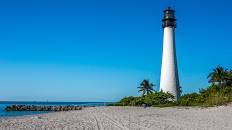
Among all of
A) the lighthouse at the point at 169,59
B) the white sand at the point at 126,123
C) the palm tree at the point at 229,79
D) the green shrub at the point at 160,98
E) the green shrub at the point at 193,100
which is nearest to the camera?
the white sand at the point at 126,123

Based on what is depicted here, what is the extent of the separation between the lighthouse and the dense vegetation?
125 cm

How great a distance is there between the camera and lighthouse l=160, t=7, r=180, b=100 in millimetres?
42719

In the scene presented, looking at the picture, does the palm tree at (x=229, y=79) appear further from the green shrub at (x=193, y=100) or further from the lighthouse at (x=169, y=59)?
the lighthouse at (x=169, y=59)

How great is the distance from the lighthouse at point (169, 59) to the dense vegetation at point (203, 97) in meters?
1.25

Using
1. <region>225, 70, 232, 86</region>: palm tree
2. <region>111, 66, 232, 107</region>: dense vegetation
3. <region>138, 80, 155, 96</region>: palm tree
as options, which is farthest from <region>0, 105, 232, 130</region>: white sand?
<region>138, 80, 155, 96</region>: palm tree

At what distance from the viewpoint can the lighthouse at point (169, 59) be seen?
42719 mm

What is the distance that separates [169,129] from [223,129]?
201cm

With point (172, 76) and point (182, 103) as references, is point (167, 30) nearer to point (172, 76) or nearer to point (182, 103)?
point (172, 76)

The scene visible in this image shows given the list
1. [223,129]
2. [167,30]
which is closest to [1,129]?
[223,129]

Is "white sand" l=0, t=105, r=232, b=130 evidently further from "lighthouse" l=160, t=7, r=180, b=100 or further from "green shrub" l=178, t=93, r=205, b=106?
"lighthouse" l=160, t=7, r=180, b=100

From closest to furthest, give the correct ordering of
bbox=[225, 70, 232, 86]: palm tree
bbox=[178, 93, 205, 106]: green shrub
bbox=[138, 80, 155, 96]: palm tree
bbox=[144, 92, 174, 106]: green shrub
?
1. bbox=[178, 93, 205, 106]: green shrub
2. bbox=[144, 92, 174, 106]: green shrub
3. bbox=[225, 70, 232, 86]: palm tree
4. bbox=[138, 80, 155, 96]: palm tree

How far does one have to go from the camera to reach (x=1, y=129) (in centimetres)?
1482

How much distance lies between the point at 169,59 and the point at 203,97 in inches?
265

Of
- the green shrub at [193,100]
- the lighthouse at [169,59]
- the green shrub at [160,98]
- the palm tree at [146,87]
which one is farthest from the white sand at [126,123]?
the palm tree at [146,87]
